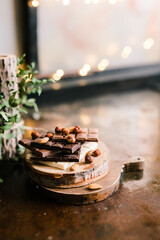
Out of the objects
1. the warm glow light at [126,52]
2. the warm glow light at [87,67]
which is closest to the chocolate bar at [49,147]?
the warm glow light at [87,67]

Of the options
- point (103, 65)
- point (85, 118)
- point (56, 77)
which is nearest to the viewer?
point (85, 118)

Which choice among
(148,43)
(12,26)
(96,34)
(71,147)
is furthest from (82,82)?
(71,147)

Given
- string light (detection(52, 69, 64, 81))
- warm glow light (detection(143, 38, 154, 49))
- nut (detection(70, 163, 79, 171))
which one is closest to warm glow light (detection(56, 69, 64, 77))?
string light (detection(52, 69, 64, 81))

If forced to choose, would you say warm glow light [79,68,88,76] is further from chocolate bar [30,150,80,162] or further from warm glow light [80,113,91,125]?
chocolate bar [30,150,80,162]

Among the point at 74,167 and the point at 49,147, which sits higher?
the point at 49,147

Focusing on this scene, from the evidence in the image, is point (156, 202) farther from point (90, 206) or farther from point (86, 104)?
point (86, 104)

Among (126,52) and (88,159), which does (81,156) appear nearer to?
(88,159)
